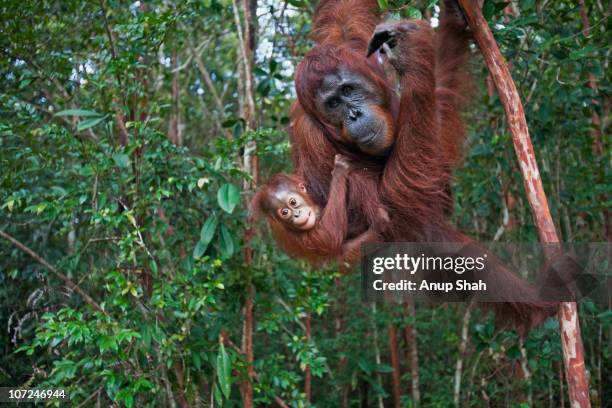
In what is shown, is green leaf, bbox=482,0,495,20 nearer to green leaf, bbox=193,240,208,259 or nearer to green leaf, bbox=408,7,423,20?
green leaf, bbox=408,7,423,20

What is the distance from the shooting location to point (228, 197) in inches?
131

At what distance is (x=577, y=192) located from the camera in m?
4.40

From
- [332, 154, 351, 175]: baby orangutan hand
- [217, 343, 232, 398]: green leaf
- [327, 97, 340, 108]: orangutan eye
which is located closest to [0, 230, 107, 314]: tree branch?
[217, 343, 232, 398]: green leaf

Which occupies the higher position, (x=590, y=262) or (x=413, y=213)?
(x=413, y=213)

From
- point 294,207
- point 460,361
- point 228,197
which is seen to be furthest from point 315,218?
point 460,361

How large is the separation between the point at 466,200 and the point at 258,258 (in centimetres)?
204

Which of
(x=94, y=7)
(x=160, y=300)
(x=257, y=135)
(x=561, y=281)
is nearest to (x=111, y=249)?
(x=160, y=300)

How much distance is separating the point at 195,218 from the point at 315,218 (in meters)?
1.18

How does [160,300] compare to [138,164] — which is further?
[138,164]

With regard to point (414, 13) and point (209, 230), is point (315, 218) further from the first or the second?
point (414, 13)

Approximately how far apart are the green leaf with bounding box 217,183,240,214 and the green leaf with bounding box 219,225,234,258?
0.27 m

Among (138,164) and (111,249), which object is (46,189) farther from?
(138,164)

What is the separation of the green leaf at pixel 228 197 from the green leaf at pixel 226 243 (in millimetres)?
271

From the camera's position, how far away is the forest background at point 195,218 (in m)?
3.44
